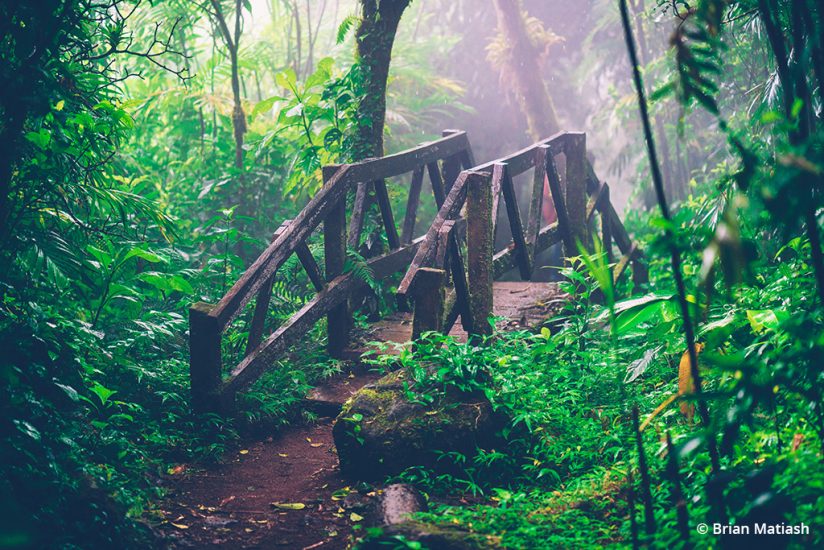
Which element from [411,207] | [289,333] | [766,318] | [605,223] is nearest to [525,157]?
[411,207]

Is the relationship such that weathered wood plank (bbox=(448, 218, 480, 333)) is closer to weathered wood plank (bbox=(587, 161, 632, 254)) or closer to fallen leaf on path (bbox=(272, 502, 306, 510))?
fallen leaf on path (bbox=(272, 502, 306, 510))

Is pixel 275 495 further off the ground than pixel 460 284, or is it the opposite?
pixel 460 284

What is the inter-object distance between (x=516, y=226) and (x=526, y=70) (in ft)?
23.4

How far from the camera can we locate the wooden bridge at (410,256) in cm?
Result: 513

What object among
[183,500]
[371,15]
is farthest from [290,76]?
[183,500]

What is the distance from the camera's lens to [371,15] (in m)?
6.80

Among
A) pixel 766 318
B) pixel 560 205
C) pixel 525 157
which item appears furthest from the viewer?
pixel 560 205

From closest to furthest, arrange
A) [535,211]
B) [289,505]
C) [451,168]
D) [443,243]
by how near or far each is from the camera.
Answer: [289,505] → [443,243] → [535,211] → [451,168]

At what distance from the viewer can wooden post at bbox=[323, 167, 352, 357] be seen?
6.05m

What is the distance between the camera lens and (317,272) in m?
5.92

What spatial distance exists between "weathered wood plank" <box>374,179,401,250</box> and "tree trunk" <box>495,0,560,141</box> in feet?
22.8

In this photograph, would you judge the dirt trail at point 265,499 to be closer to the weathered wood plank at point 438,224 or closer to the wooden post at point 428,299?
the wooden post at point 428,299

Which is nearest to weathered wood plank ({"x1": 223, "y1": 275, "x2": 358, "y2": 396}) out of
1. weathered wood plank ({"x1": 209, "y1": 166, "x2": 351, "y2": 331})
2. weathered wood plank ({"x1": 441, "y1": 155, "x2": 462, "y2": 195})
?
weathered wood plank ({"x1": 209, "y1": 166, "x2": 351, "y2": 331})

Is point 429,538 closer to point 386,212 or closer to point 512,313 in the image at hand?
point 512,313
